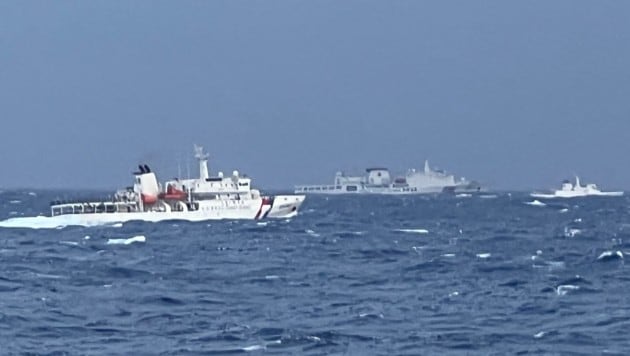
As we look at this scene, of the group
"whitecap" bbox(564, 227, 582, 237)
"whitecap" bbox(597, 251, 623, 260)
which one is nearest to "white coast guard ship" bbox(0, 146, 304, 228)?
"whitecap" bbox(564, 227, 582, 237)

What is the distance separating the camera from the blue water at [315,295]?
27.3m

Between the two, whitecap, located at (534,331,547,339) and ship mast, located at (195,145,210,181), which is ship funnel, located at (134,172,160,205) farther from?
whitecap, located at (534,331,547,339)

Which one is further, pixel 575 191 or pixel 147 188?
pixel 575 191

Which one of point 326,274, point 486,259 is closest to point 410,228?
point 486,259

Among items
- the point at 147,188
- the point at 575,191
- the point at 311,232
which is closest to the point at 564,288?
the point at 311,232

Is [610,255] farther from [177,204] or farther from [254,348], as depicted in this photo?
[177,204]

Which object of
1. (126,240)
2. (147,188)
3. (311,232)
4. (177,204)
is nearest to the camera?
(126,240)

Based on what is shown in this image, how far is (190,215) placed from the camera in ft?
273

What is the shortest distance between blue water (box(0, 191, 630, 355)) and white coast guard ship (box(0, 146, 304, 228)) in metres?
14.6

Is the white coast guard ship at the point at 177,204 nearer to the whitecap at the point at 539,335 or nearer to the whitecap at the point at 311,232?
the whitecap at the point at 311,232

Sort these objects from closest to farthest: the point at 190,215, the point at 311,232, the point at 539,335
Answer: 1. the point at 539,335
2. the point at 311,232
3. the point at 190,215

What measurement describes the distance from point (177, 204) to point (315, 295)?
48.8m

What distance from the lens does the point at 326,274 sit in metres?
43.8

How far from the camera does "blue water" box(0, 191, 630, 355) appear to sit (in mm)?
27281
